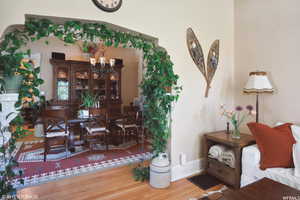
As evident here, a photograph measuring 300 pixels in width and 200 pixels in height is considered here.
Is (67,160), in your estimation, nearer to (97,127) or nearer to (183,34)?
(97,127)

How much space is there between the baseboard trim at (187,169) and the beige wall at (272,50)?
1.21 m

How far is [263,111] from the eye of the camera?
253 centimetres

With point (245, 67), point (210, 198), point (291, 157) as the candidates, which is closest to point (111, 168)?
point (210, 198)

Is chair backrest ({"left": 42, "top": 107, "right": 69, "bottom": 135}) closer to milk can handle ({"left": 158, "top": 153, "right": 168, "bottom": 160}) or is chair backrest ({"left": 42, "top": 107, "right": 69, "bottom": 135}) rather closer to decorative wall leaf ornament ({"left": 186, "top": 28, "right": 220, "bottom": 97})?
milk can handle ({"left": 158, "top": 153, "right": 168, "bottom": 160})

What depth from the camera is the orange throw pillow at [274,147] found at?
1.73 metres

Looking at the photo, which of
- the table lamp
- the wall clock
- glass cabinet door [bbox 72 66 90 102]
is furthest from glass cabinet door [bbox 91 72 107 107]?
the table lamp

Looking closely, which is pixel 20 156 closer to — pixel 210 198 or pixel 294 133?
pixel 210 198

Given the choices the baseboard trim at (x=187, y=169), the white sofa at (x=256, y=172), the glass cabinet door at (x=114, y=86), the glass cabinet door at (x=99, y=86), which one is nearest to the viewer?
the white sofa at (x=256, y=172)

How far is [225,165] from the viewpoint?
222 cm

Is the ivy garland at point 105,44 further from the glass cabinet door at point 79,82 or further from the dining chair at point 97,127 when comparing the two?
the glass cabinet door at point 79,82

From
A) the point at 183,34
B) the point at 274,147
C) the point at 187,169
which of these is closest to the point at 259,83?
the point at 274,147

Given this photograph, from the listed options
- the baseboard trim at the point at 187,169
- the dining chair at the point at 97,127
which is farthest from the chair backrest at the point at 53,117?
the baseboard trim at the point at 187,169

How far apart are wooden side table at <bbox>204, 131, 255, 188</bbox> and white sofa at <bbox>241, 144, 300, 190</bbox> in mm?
67

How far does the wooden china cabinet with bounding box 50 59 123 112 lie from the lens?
5.15 meters
